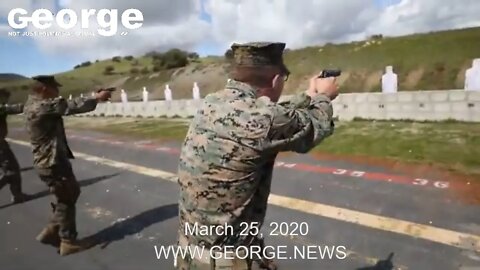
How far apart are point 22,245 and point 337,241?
12.6 ft

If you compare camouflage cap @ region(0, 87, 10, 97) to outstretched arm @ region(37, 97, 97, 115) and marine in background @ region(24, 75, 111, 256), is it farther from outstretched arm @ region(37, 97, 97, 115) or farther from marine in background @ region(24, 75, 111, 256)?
outstretched arm @ region(37, 97, 97, 115)

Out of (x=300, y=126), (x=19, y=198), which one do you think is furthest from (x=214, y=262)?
(x=19, y=198)

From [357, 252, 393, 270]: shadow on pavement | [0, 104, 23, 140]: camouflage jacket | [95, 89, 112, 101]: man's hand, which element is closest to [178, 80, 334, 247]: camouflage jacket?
[357, 252, 393, 270]: shadow on pavement

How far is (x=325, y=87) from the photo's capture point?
2.10 meters

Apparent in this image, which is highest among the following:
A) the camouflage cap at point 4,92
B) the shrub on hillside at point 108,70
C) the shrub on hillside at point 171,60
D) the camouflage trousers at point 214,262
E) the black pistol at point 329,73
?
the shrub on hillside at point 171,60

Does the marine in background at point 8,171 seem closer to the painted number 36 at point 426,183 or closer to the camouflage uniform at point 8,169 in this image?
the camouflage uniform at point 8,169

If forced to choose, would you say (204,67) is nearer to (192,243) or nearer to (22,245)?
(22,245)

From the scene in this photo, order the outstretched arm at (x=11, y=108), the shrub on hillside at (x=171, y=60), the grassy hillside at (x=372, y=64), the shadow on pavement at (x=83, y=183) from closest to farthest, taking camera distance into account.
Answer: the outstretched arm at (x=11, y=108), the shadow on pavement at (x=83, y=183), the grassy hillside at (x=372, y=64), the shrub on hillside at (x=171, y=60)

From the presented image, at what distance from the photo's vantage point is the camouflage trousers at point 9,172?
729 cm

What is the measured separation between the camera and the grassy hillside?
79.4ft

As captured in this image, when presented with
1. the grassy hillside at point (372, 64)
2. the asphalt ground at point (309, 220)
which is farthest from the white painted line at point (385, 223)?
the grassy hillside at point (372, 64)

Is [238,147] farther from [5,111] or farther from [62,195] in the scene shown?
[5,111]

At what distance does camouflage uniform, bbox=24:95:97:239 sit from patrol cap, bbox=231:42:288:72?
296cm

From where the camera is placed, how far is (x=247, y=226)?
2.10m
